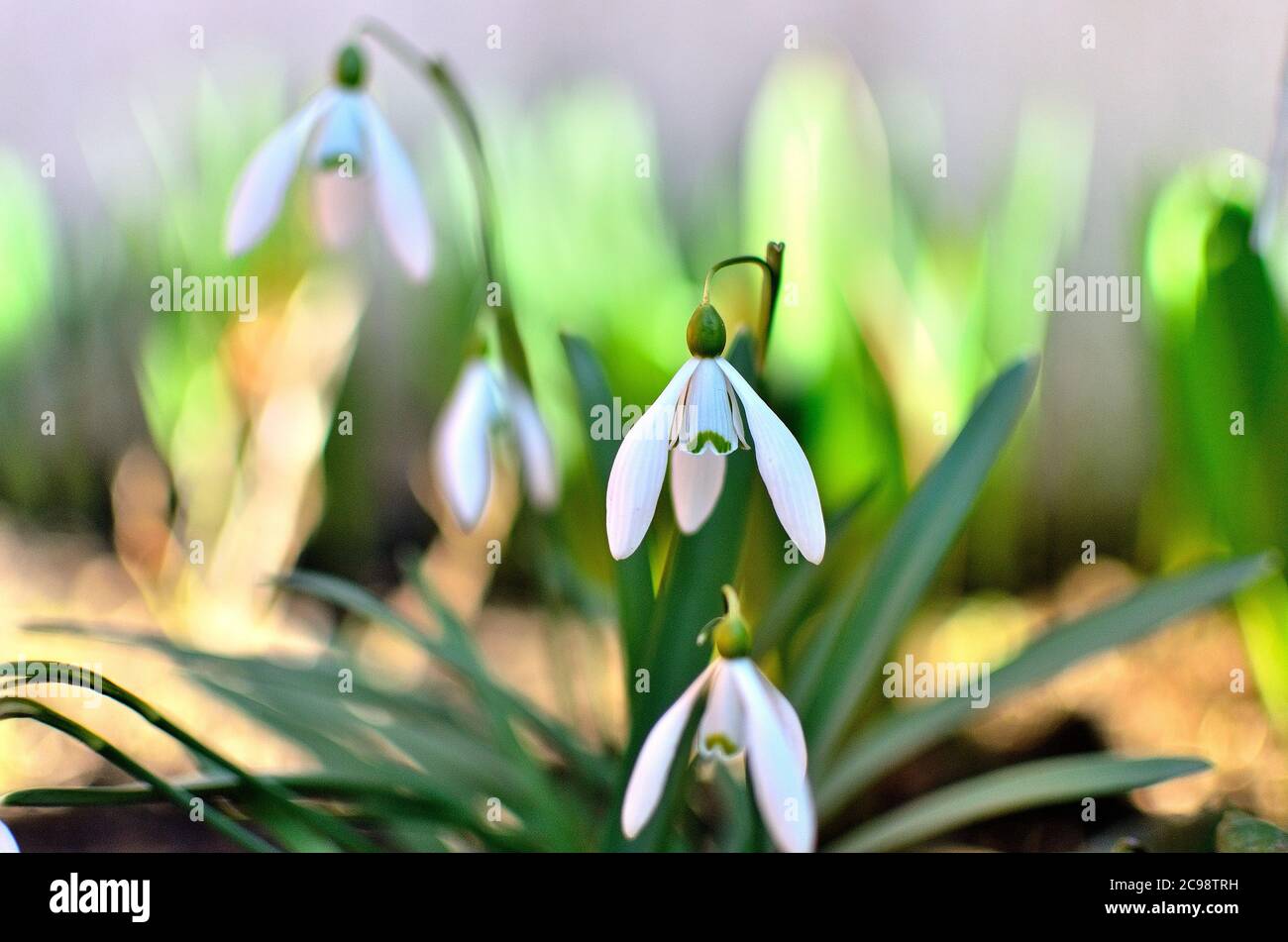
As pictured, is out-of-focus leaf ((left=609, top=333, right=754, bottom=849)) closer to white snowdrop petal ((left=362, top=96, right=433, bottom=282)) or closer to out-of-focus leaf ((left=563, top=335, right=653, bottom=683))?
out-of-focus leaf ((left=563, top=335, right=653, bottom=683))

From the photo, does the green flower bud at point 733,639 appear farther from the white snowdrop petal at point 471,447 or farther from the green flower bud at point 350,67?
the green flower bud at point 350,67

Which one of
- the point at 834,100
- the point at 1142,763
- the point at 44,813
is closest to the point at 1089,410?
the point at 834,100

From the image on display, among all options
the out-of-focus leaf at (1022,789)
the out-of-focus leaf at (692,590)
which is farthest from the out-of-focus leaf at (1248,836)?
the out-of-focus leaf at (692,590)

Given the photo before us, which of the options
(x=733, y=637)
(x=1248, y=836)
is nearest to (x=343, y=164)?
(x=733, y=637)

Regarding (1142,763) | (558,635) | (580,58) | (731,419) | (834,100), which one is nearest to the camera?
(731,419)

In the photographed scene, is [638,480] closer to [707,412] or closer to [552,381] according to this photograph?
[707,412]

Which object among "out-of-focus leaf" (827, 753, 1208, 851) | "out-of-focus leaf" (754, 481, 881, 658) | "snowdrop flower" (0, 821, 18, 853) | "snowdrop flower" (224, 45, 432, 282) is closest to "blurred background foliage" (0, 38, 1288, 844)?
"out-of-focus leaf" (754, 481, 881, 658)
